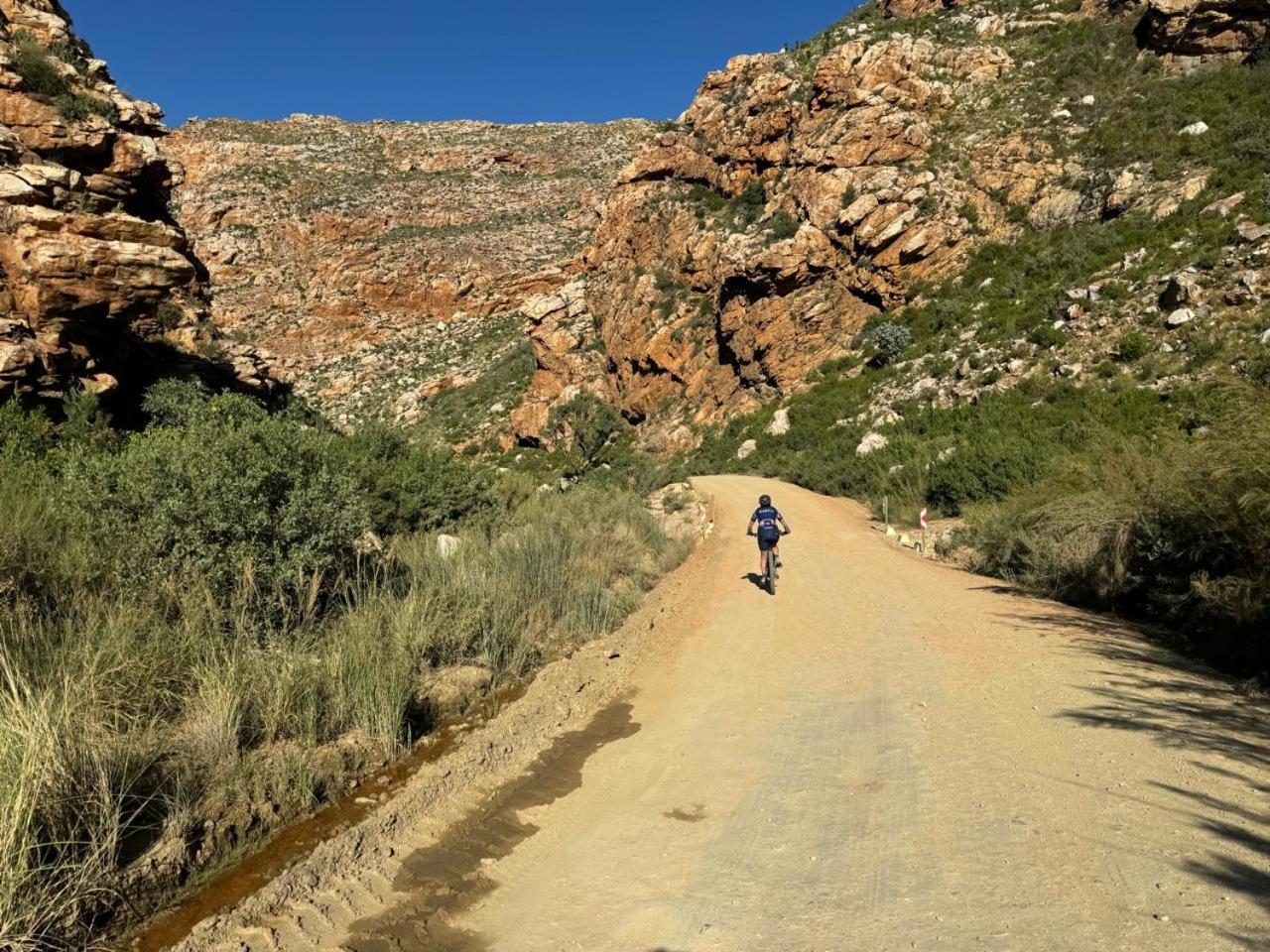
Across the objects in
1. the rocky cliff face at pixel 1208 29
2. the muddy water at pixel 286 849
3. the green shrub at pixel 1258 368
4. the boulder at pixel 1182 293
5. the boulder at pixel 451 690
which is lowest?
the muddy water at pixel 286 849

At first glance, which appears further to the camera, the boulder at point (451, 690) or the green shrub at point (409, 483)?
the green shrub at point (409, 483)

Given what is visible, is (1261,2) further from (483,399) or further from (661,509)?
(483,399)

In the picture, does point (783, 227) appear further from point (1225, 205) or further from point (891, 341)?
point (1225, 205)

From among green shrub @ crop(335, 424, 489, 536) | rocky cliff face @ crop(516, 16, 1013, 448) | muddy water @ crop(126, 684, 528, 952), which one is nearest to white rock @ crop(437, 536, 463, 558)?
green shrub @ crop(335, 424, 489, 536)

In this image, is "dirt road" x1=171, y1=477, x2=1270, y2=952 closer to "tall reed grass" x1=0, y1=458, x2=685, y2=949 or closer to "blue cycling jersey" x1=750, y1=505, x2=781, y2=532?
"tall reed grass" x1=0, y1=458, x2=685, y2=949

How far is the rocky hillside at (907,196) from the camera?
2352cm

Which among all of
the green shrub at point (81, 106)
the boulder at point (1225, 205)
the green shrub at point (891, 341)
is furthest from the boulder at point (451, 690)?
the boulder at point (1225, 205)

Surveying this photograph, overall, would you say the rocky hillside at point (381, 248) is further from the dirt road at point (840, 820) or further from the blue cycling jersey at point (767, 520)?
the dirt road at point (840, 820)

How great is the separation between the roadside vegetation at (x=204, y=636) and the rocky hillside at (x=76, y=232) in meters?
2.17

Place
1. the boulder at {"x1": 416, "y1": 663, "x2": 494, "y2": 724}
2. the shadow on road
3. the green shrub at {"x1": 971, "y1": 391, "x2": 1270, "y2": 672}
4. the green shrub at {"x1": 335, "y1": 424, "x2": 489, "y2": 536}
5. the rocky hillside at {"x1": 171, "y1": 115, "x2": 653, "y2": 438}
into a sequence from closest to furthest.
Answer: the shadow on road
the boulder at {"x1": 416, "y1": 663, "x2": 494, "y2": 724}
the green shrub at {"x1": 971, "y1": 391, "x2": 1270, "y2": 672}
the green shrub at {"x1": 335, "y1": 424, "x2": 489, "y2": 536}
the rocky hillside at {"x1": 171, "y1": 115, "x2": 653, "y2": 438}

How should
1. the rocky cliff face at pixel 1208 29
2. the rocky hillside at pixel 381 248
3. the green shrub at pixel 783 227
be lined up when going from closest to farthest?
the rocky cliff face at pixel 1208 29 → the green shrub at pixel 783 227 → the rocky hillside at pixel 381 248

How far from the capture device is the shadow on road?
332 centimetres

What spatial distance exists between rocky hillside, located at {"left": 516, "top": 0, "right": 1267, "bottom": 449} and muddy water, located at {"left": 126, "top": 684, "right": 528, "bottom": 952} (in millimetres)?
20912

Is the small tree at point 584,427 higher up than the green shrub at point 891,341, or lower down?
lower down
